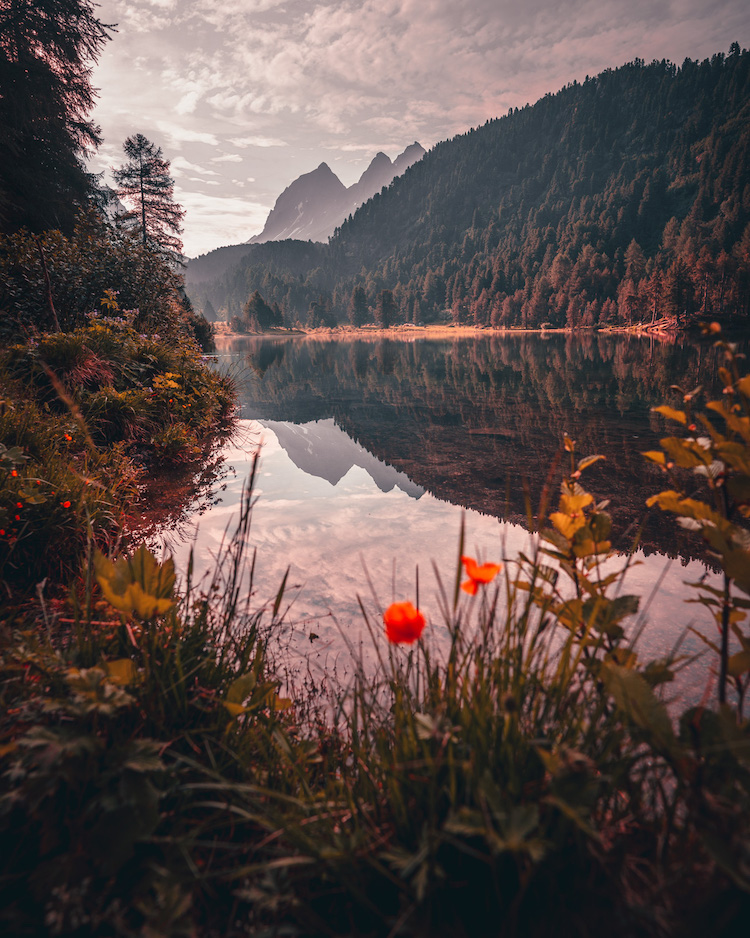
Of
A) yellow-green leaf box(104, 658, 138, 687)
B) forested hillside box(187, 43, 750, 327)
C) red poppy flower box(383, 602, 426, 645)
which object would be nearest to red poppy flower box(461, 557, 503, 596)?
red poppy flower box(383, 602, 426, 645)

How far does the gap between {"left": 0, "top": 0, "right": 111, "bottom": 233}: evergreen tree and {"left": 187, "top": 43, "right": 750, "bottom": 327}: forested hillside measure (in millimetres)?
66593

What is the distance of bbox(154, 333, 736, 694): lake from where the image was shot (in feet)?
10.7

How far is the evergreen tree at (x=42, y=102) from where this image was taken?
13195 mm

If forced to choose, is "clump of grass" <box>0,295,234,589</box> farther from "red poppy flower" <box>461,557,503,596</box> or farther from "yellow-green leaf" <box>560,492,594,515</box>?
"yellow-green leaf" <box>560,492,594,515</box>

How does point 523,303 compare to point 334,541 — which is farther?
point 523,303

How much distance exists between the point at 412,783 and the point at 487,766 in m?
0.21

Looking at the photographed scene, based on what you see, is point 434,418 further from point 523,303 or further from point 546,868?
point 523,303

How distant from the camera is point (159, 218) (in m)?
33.0

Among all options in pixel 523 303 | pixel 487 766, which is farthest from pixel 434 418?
pixel 523 303

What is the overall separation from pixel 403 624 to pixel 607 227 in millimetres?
149524

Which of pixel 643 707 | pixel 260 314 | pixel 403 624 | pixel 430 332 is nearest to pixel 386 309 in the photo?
pixel 430 332

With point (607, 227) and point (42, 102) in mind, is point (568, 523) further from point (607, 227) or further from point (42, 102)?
point (607, 227)

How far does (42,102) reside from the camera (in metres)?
14.1

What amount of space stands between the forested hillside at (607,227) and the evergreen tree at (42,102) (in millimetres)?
66593
